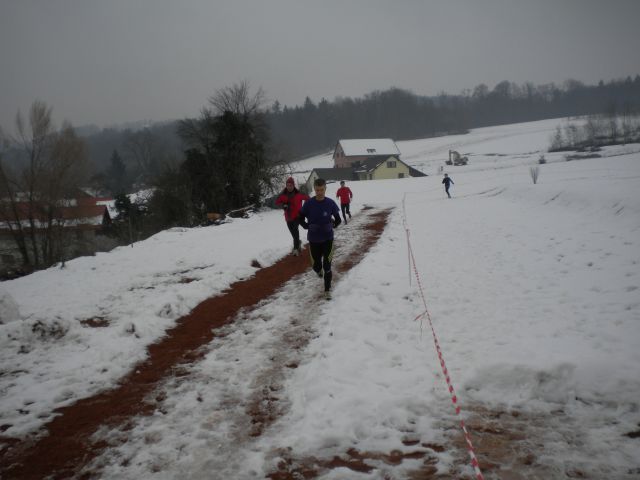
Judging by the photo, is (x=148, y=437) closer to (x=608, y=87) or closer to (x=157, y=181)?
(x=157, y=181)

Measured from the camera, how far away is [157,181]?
35812 millimetres

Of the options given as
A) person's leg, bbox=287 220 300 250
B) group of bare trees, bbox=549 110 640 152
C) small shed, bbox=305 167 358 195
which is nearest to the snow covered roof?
small shed, bbox=305 167 358 195

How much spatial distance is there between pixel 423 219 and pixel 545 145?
8190 cm

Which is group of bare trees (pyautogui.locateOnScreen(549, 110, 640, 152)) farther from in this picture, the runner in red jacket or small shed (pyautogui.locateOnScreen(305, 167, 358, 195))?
the runner in red jacket

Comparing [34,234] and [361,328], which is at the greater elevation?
[34,234]

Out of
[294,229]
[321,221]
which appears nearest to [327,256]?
[321,221]

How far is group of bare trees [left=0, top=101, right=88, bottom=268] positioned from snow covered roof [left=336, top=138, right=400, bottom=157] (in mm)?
61665

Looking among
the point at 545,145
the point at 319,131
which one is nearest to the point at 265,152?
the point at 545,145

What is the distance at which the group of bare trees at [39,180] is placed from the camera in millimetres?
25516

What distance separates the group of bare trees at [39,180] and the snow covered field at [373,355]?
20.0m

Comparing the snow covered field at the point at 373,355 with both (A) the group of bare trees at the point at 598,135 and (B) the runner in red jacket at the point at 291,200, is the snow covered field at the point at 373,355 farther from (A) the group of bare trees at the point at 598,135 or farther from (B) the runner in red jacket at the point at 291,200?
(A) the group of bare trees at the point at 598,135

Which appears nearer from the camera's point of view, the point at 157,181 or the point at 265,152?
the point at 265,152

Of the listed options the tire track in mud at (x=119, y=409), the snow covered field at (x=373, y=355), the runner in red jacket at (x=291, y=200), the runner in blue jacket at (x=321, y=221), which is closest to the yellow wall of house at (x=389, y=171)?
the snow covered field at (x=373, y=355)

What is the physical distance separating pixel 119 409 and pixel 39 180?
29.1 meters
